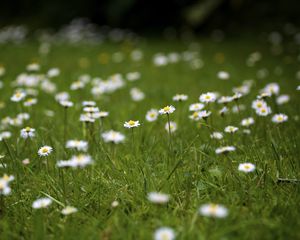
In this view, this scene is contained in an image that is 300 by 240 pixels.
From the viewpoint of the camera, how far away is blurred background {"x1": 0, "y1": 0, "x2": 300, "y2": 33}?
5.04 m

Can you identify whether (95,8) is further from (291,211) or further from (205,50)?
(291,211)

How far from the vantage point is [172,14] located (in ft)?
19.3

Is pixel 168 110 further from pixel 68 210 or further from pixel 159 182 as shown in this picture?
pixel 68 210

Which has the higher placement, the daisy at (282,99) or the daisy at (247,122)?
the daisy at (282,99)

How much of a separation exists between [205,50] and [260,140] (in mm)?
2815

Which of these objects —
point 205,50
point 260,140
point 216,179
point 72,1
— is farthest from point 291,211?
point 72,1

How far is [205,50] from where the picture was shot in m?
4.38

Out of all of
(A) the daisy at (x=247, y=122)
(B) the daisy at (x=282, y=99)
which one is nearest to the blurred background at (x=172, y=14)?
(B) the daisy at (x=282, y=99)

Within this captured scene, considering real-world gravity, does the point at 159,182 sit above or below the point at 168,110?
below

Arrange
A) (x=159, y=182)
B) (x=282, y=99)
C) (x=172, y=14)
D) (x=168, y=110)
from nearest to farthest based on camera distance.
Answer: (x=159, y=182) → (x=168, y=110) → (x=282, y=99) → (x=172, y=14)

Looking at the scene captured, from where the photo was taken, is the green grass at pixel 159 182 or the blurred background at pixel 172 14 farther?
the blurred background at pixel 172 14

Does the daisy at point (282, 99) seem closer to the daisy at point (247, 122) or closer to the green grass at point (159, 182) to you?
the green grass at point (159, 182)

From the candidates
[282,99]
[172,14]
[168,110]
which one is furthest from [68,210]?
[172,14]

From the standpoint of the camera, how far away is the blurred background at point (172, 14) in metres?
5.04
